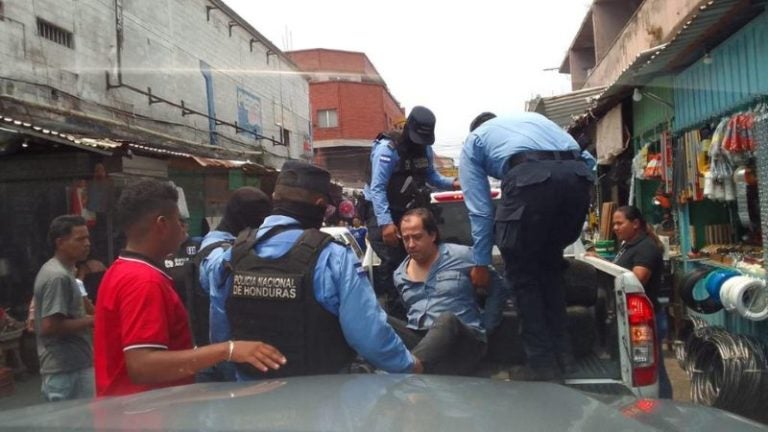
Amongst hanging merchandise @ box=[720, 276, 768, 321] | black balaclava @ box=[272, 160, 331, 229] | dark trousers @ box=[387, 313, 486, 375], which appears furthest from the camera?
hanging merchandise @ box=[720, 276, 768, 321]

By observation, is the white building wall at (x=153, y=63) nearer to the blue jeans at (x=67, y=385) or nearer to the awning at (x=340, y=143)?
Result: the blue jeans at (x=67, y=385)

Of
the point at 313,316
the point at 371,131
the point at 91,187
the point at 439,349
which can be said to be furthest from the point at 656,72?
the point at 371,131

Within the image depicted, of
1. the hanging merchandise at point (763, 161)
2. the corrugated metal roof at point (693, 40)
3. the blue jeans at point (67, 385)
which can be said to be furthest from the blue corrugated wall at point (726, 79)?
the blue jeans at point (67, 385)

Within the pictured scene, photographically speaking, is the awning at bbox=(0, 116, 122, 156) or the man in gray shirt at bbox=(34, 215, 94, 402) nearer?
the man in gray shirt at bbox=(34, 215, 94, 402)

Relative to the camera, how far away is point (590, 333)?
3885mm

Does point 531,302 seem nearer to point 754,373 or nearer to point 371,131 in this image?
point 754,373

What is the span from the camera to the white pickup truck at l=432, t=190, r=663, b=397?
10.6 ft

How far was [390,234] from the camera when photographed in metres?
4.63

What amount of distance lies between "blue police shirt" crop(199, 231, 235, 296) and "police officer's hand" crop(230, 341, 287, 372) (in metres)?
0.70

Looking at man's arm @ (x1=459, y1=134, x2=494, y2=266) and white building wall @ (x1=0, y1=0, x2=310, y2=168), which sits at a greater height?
white building wall @ (x1=0, y1=0, x2=310, y2=168)

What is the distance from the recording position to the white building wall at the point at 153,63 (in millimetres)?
10438

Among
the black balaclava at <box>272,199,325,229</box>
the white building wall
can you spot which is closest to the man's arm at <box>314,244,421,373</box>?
the black balaclava at <box>272,199,325,229</box>

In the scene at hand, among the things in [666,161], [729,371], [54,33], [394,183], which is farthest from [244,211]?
[54,33]

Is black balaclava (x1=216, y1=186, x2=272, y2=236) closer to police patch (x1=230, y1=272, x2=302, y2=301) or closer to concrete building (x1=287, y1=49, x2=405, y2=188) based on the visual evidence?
police patch (x1=230, y1=272, x2=302, y2=301)
